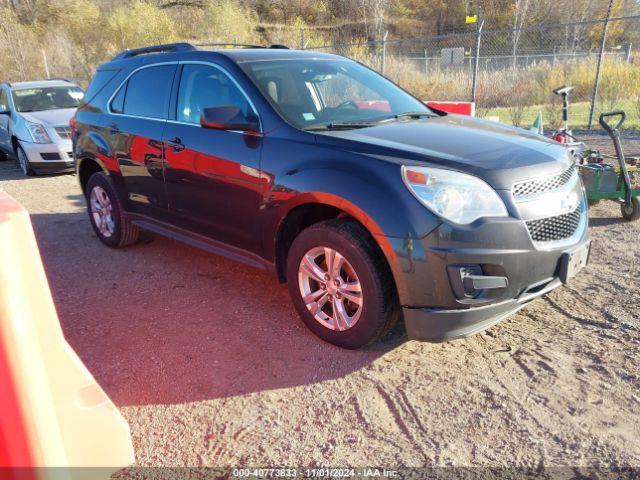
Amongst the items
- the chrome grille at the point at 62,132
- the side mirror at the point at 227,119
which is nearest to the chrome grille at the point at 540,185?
the side mirror at the point at 227,119

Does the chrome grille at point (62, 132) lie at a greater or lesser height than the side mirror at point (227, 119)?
lesser

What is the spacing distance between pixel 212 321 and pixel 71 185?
6.34 meters

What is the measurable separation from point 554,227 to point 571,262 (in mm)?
227

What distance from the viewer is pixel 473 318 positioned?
287cm

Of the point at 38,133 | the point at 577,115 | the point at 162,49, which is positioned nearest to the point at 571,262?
the point at 162,49

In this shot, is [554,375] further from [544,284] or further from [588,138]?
[588,138]

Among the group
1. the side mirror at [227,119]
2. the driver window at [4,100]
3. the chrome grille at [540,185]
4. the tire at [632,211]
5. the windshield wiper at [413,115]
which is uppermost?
the side mirror at [227,119]

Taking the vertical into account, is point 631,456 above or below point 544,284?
below

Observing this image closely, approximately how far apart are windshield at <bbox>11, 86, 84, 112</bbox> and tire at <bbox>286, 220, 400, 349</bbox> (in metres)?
8.92

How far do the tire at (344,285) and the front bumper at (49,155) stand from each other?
733 centimetres

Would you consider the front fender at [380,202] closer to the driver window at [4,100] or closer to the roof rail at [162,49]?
the roof rail at [162,49]

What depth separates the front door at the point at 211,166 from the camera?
11.9ft

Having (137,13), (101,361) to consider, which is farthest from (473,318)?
(137,13)

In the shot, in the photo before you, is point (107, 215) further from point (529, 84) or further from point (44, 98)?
point (529, 84)
